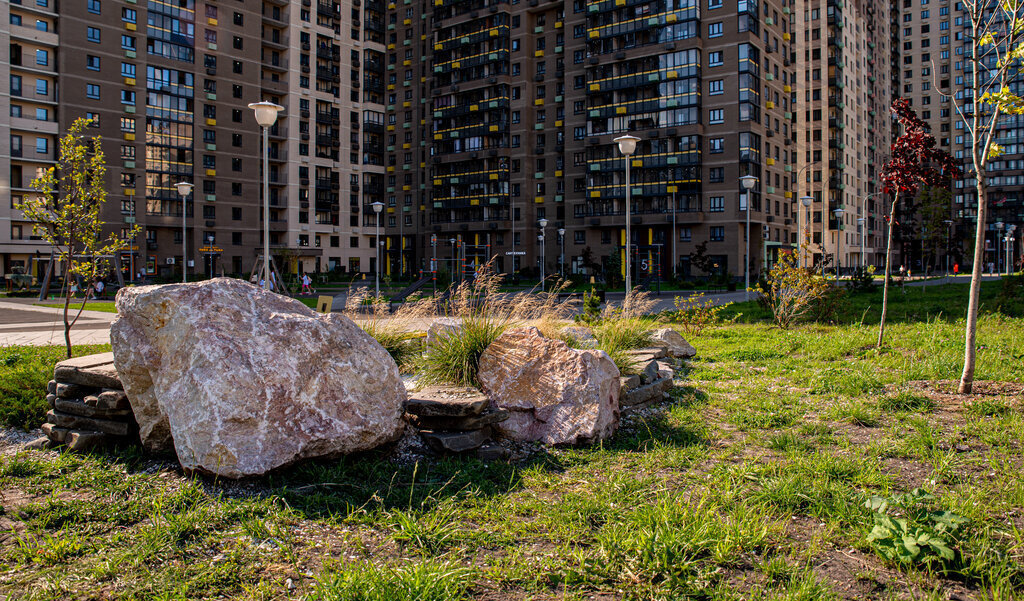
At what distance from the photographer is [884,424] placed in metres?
6.80

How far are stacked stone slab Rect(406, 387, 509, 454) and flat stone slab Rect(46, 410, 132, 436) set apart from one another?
2489mm

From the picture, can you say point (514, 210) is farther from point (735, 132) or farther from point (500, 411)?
point (500, 411)

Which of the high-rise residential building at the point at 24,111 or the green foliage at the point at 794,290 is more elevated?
the high-rise residential building at the point at 24,111

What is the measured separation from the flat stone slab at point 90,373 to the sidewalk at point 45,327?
730 cm

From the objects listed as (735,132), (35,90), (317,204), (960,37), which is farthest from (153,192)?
(960,37)

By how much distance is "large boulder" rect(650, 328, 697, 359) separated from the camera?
11566 mm

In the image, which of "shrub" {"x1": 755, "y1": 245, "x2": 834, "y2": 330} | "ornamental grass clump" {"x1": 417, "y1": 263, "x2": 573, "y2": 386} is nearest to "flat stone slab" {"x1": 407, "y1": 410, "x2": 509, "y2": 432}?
"ornamental grass clump" {"x1": 417, "y1": 263, "x2": 573, "y2": 386}

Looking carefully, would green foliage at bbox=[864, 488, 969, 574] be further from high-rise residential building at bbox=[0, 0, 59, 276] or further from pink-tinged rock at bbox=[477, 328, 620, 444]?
high-rise residential building at bbox=[0, 0, 59, 276]

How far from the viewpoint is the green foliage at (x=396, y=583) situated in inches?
130

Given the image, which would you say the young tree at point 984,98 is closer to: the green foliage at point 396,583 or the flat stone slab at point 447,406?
the flat stone slab at point 447,406

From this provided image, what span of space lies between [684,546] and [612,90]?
71.5 meters

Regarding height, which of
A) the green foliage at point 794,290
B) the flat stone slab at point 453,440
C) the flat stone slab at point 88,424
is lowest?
the flat stone slab at point 453,440

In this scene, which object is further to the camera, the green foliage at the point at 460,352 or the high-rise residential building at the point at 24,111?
the high-rise residential building at the point at 24,111

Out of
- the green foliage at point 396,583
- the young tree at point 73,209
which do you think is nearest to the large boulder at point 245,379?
the green foliage at point 396,583
